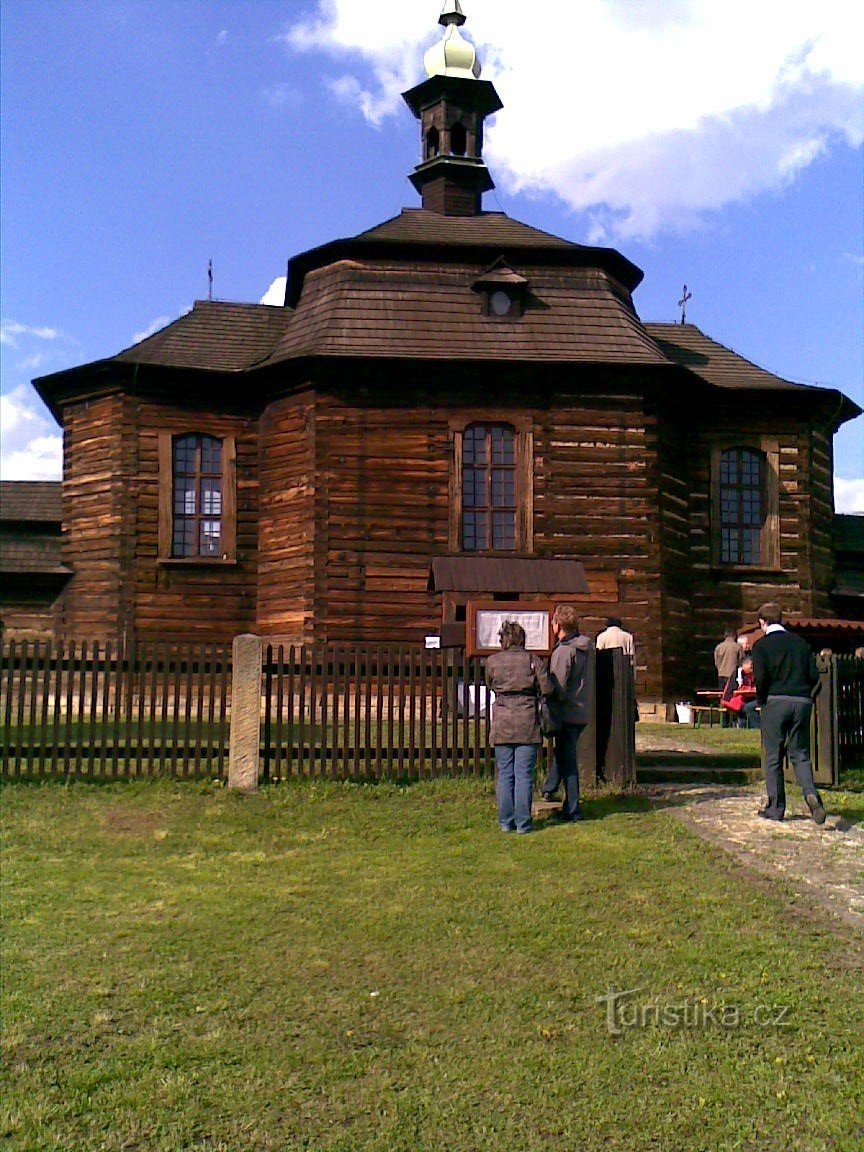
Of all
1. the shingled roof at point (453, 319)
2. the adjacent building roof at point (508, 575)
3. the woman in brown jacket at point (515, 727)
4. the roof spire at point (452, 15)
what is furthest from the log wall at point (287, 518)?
the roof spire at point (452, 15)

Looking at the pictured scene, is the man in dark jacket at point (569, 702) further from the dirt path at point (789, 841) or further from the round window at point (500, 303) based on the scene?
the round window at point (500, 303)

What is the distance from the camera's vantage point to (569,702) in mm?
10836

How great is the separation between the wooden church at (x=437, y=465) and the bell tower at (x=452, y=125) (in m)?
3.00

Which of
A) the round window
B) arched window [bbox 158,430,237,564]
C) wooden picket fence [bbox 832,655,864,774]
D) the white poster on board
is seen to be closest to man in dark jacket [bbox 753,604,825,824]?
wooden picket fence [bbox 832,655,864,774]

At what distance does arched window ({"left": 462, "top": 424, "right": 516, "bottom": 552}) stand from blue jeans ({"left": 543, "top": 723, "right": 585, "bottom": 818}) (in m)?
11.5

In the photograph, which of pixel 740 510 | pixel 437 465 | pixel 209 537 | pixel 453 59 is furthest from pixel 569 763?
pixel 453 59

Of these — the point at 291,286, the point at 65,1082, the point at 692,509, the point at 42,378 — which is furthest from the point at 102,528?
the point at 65,1082

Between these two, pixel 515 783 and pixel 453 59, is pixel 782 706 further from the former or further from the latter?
pixel 453 59

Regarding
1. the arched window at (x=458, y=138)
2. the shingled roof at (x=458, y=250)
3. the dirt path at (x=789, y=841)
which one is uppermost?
the arched window at (x=458, y=138)

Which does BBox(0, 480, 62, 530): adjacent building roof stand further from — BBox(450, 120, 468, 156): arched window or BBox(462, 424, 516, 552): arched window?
BBox(450, 120, 468, 156): arched window

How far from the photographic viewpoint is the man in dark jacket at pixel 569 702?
10711mm

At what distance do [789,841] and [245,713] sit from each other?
5.68 meters

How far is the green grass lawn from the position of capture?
5074mm

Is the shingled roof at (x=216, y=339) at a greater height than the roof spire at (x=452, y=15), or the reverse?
the roof spire at (x=452, y=15)
